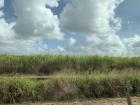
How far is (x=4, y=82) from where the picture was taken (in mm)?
16656

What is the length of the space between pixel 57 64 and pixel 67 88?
9.43 metres

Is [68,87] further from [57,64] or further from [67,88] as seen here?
[57,64]

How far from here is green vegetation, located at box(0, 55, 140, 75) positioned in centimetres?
2632

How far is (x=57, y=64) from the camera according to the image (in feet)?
87.9

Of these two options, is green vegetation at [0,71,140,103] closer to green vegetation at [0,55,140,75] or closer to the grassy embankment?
the grassy embankment

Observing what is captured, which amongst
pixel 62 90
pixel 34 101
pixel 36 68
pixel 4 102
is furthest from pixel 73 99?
pixel 36 68

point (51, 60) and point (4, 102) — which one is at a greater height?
point (51, 60)

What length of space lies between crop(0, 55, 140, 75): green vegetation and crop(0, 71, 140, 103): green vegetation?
6887 mm

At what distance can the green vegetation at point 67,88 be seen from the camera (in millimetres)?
16516

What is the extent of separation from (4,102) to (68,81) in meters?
3.29

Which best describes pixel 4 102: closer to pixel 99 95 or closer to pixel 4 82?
pixel 4 82

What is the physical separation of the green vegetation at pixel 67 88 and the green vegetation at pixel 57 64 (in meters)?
6.89

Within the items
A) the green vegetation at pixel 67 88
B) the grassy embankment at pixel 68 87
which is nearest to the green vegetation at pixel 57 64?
the grassy embankment at pixel 68 87

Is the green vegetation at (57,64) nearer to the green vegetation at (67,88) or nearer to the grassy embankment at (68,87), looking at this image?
the grassy embankment at (68,87)
